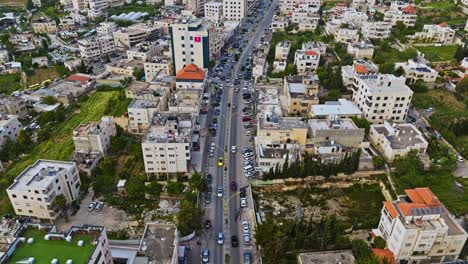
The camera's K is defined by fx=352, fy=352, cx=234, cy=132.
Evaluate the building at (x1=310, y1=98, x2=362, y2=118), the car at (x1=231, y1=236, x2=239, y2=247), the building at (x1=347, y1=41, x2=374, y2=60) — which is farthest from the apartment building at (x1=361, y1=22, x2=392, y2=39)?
the car at (x1=231, y1=236, x2=239, y2=247)

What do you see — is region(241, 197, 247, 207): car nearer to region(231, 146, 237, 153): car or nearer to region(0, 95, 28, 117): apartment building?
region(231, 146, 237, 153): car

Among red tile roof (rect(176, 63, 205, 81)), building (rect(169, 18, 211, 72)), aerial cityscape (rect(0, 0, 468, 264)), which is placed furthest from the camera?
building (rect(169, 18, 211, 72))

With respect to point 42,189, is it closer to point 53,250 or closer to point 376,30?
point 53,250

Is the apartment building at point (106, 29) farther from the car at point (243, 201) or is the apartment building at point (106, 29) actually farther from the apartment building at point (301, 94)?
the car at point (243, 201)

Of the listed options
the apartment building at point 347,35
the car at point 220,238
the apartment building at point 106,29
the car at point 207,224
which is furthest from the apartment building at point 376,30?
the car at point 220,238

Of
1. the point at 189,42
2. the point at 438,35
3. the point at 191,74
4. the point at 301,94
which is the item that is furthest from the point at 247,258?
the point at 438,35

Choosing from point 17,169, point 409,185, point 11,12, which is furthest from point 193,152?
point 11,12
